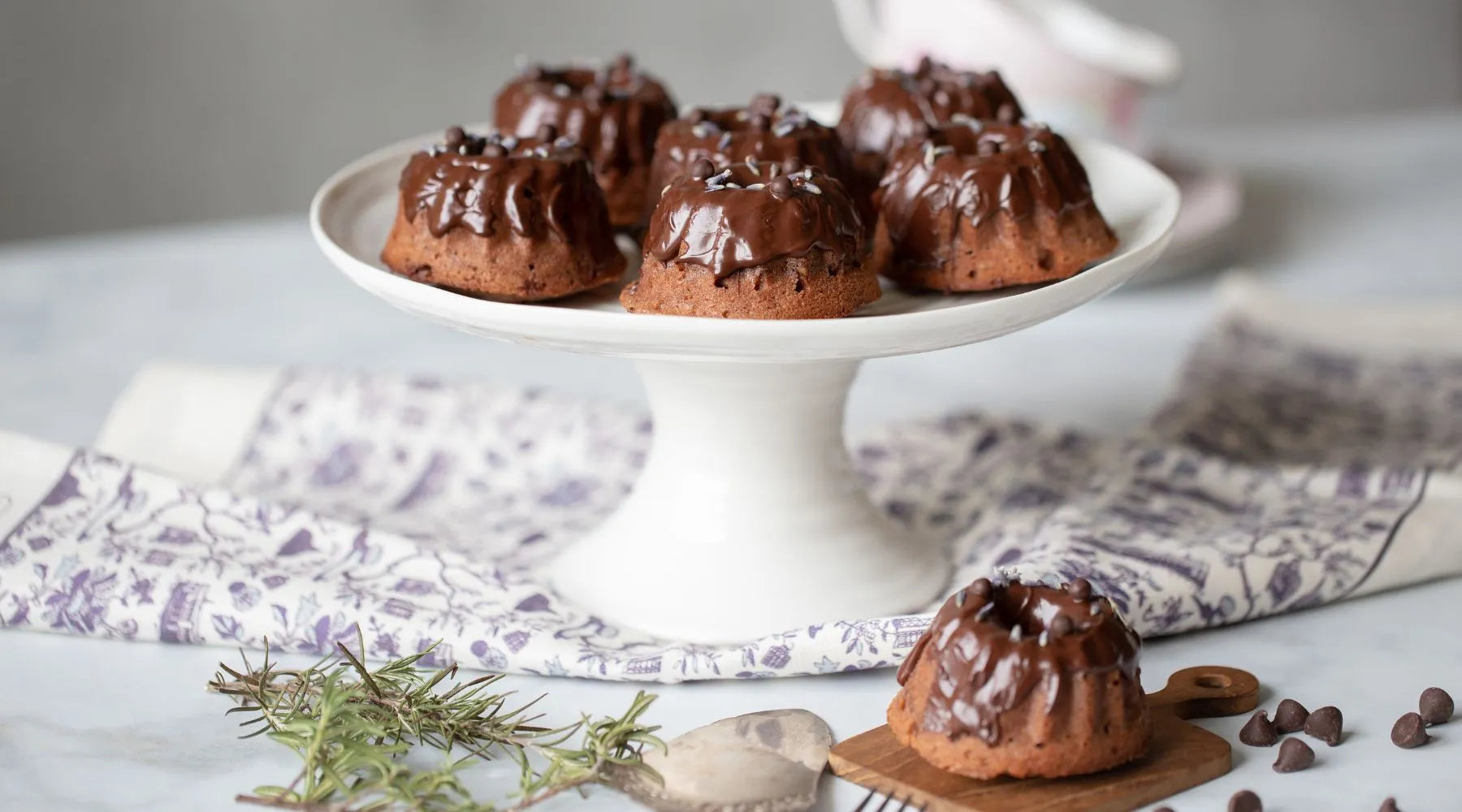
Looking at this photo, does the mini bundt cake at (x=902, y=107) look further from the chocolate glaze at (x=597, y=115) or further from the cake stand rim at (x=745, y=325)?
the cake stand rim at (x=745, y=325)

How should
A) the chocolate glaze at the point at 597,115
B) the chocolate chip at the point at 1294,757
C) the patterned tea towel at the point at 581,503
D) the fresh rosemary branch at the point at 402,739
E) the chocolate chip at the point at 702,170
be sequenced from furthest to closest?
the chocolate glaze at the point at 597,115
the patterned tea towel at the point at 581,503
the chocolate chip at the point at 702,170
the chocolate chip at the point at 1294,757
the fresh rosemary branch at the point at 402,739

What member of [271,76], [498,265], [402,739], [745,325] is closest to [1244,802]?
[745,325]

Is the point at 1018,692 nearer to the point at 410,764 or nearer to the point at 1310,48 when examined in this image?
the point at 410,764

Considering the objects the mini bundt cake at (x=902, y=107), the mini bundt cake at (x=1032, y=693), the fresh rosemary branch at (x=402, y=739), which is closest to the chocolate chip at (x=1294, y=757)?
the mini bundt cake at (x=1032, y=693)

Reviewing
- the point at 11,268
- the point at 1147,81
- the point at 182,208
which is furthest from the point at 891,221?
the point at 182,208

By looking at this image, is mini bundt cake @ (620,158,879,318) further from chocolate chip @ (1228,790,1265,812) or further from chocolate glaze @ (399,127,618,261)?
chocolate chip @ (1228,790,1265,812)

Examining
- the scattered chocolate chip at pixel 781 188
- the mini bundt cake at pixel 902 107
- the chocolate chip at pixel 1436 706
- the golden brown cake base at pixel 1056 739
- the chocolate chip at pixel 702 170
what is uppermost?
the mini bundt cake at pixel 902 107

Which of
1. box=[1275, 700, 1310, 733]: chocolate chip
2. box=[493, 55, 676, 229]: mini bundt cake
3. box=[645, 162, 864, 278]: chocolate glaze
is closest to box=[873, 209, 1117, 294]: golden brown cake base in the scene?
box=[645, 162, 864, 278]: chocolate glaze
